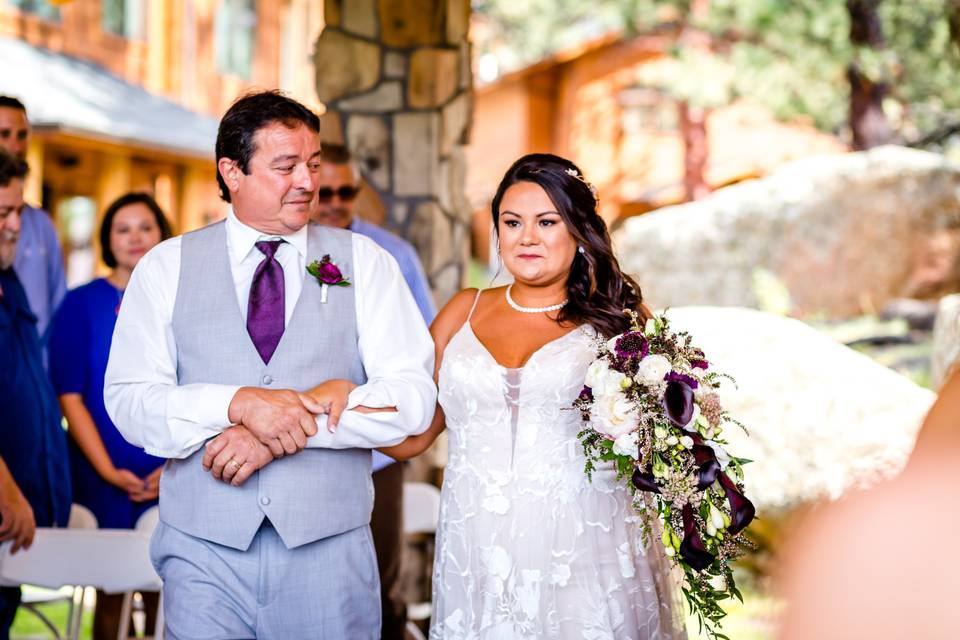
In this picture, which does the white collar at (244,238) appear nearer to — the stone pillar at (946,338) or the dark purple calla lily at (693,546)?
the dark purple calla lily at (693,546)

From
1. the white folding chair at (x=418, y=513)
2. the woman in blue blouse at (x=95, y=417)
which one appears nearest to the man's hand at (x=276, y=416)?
the woman in blue blouse at (x=95, y=417)

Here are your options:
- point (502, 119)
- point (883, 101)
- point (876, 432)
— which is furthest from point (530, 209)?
point (502, 119)

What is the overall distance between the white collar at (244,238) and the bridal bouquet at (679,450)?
94 centimetres

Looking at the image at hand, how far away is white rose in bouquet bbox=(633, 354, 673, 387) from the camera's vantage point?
340 cm

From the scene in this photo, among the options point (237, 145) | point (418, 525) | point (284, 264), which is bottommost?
point (418, 525)

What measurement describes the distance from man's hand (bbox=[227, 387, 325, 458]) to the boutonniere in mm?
332

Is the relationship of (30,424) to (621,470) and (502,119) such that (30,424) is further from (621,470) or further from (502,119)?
(502,119)

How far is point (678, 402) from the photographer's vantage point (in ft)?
11.1

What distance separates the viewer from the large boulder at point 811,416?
6.91 m

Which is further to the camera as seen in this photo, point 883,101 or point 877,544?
point 883,101

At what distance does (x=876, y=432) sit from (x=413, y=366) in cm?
414

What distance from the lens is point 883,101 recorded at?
16.3 metres

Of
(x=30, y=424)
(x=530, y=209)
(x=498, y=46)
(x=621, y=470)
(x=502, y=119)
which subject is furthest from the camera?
(x=498, y=46)

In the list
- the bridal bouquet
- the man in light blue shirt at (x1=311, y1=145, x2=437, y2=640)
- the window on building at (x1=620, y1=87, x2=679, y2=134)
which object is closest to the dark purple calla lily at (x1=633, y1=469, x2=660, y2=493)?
the bridal bouquet
